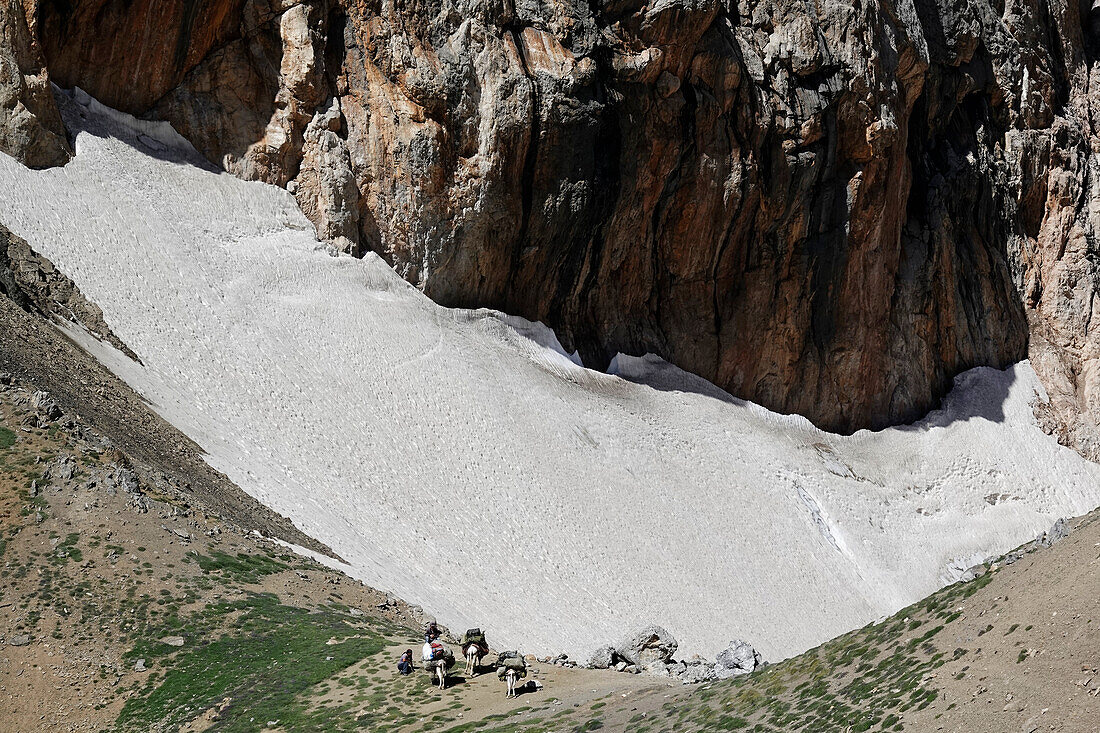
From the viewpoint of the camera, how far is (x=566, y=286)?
5272cm

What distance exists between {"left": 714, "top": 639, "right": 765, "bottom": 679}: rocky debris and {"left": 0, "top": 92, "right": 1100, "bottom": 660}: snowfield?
10402mm

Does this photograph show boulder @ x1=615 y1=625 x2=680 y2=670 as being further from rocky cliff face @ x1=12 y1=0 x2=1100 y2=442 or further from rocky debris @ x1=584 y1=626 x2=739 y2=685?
rocky cliff face @ x1=12 y1=0 x2=1100 y2=442

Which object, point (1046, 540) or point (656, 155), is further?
point (656, 155)

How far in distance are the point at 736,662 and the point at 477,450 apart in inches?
856

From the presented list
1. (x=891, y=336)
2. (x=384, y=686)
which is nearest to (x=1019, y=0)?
(x=891, y=336)

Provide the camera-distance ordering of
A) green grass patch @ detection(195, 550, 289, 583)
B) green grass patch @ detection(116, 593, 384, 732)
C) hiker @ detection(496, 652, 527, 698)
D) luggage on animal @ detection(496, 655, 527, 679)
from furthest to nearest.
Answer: green grass patch @ detection(195, 550, 289, 583)
luggage on animal @ detection(496, 655, 527, 679)
hiker @ detection(496, 652, 527, 698)
green grass patch @ detection(116, 593, 384, 732)

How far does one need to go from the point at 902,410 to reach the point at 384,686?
47.1 m

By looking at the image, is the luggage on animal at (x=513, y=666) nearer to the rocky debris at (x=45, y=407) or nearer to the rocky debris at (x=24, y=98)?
the rocky debris at (x=45, y=407)

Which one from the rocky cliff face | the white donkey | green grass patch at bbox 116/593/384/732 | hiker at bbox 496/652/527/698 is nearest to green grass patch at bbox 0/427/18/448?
green grass patch at bbox 116/593/384/732

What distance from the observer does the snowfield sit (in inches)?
1353

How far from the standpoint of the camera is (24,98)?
143ft

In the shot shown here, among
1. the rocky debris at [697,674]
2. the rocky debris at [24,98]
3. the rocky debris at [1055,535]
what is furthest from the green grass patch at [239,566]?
the rocky debris at [24,98]

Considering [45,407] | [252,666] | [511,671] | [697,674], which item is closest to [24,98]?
[45,407]

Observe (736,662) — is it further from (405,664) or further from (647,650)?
(405,664)
